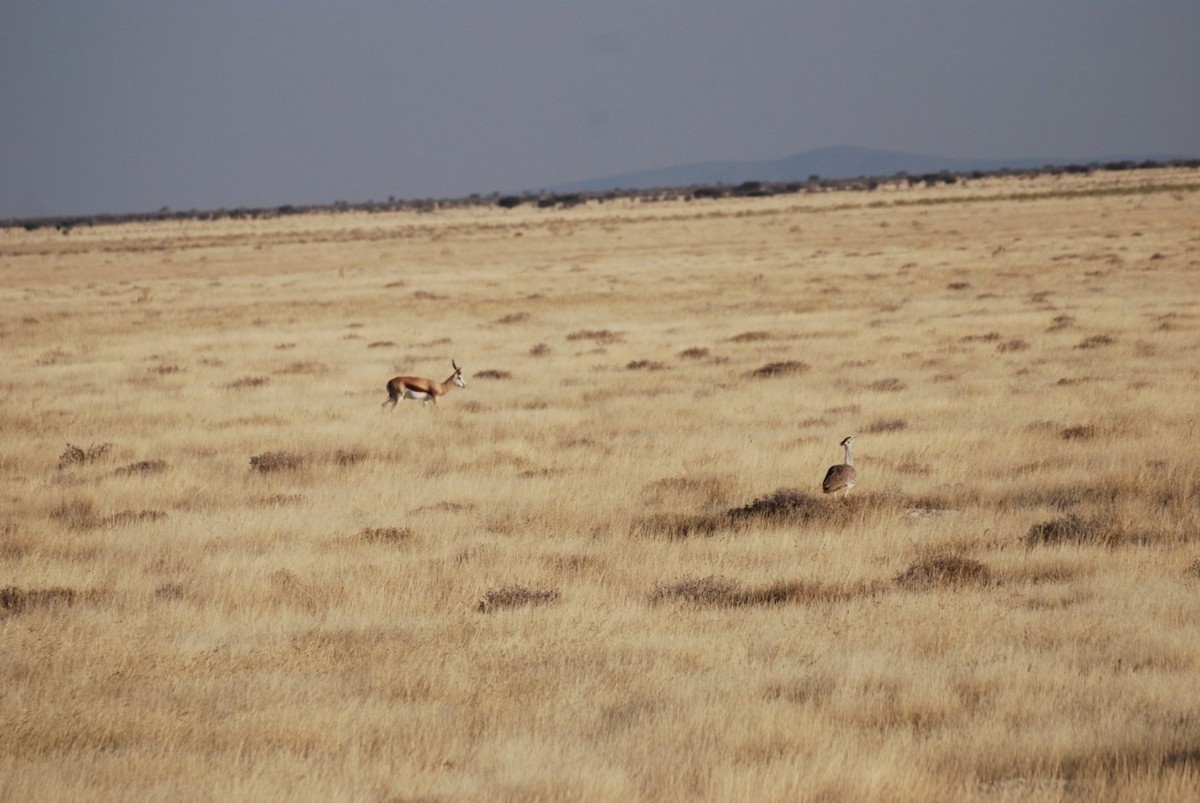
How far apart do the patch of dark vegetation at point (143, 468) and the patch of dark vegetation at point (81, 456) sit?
0.78m

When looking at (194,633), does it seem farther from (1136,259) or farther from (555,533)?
(1136,259)

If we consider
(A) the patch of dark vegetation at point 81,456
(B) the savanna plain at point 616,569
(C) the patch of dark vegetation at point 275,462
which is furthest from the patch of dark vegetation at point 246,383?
(C) the patch of dark vegetation at point 275,462

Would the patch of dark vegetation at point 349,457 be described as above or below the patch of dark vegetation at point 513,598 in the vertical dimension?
below

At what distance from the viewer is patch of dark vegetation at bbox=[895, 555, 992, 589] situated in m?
9.53

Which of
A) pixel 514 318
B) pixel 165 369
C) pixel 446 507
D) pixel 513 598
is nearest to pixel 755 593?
pixel 513 598

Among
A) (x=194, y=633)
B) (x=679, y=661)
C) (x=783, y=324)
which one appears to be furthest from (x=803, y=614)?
(x=783, y=324)

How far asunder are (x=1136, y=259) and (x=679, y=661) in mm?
37734

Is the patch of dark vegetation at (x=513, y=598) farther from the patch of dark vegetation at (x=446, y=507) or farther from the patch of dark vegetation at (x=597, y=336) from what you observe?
the patch of dark vegetation at (x=597, y=336)

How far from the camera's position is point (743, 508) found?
12195 mm

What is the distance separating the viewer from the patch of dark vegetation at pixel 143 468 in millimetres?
15308

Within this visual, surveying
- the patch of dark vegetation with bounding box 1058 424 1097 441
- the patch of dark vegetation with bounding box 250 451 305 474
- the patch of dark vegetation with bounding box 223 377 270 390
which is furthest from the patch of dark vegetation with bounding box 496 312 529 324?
the patch of dark vegetation with bounding box 1058 424 1097 441

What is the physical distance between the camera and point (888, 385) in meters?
20.4

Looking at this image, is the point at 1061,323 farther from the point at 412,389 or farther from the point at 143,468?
the point at 143,468

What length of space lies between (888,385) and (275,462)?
9.79 meters
